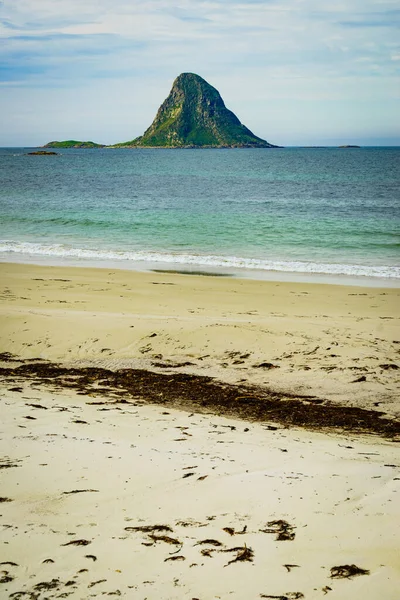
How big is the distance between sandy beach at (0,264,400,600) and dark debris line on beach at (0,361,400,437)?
32mm

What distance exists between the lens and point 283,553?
308cm

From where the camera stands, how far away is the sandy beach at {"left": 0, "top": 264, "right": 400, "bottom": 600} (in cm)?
294

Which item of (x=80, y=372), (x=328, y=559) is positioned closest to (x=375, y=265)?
(x=80, y=372)

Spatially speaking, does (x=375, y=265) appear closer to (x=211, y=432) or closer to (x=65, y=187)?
(x=211, y=432)

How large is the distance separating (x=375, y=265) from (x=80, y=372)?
13241 mm

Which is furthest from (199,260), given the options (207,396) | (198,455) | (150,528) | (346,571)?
(346,571)

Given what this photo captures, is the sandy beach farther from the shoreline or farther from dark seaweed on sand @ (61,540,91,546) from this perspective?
the shoreline

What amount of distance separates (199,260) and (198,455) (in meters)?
14.3

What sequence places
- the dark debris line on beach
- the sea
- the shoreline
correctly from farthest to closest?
the sea < the shoreline < the dark debris line on beach

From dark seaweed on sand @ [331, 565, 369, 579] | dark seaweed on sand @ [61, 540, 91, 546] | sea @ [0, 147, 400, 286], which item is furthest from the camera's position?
sea @ [0, 147, 400, 286]

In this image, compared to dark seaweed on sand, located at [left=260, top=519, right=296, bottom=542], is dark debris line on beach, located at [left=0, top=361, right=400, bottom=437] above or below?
below

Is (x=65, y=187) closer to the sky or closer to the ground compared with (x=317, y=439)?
closer to the sky

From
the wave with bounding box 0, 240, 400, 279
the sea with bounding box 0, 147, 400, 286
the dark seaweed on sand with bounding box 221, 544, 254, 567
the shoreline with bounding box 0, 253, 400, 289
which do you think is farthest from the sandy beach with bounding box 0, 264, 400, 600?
the sea with bounding box 0, 147, 400, 286

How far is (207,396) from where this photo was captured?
22.2 feet
